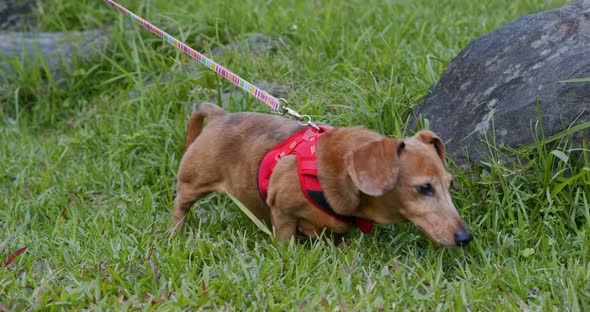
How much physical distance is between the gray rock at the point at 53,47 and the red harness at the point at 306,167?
120 inches

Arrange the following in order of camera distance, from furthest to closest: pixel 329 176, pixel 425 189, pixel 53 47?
1. pixel 53 47
2. pixel 329 176
3. pixel 425 189

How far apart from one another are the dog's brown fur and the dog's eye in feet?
0.04

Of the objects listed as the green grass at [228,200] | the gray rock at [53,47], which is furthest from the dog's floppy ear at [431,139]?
the gray rock at [53,47]

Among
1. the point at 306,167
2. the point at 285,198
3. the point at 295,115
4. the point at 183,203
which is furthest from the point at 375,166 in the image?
the point at 183,203

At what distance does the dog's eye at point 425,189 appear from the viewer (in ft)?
11.1

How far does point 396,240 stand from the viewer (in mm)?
3908

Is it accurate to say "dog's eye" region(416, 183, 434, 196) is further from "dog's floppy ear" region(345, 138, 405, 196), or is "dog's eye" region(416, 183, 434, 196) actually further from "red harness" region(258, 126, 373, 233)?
"red harness" region(258, 126, 373, 233)

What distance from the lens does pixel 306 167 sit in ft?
11.8

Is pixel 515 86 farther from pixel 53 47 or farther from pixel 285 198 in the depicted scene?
pixel 53 47

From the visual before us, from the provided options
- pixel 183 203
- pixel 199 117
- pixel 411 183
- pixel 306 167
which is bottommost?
pixel 183 203

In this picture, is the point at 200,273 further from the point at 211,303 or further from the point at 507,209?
the point at 507,209

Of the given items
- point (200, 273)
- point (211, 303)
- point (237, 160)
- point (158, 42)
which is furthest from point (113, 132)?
point (211, 303)

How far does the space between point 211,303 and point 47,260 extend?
950 millimetres

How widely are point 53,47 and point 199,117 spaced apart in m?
2.68
